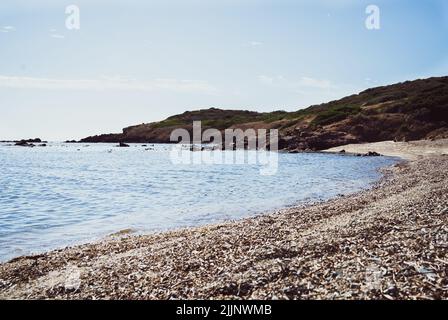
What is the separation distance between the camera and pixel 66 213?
2255 centimetres

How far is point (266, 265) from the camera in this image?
9.28 metres

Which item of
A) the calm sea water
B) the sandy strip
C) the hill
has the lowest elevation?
the calm sea water

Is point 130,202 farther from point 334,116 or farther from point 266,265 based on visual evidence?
point 334,116

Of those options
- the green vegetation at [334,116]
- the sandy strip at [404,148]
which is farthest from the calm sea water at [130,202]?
the green vegetation at [334,116]

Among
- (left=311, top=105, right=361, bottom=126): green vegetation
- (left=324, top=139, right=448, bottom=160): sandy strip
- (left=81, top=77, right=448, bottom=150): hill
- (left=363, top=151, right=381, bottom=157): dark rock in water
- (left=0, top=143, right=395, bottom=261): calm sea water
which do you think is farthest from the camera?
(left=311, top=105, right=361, bottom=126): green vegetation

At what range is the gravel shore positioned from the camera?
777 centimetres

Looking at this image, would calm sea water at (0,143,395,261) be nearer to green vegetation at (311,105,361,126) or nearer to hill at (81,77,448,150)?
hill at (81,77,448,150)

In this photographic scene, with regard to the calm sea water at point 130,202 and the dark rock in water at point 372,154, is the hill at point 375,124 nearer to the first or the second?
the dark rock in water at point 372,154

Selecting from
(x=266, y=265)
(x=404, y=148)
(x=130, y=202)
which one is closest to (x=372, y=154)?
(x=404, y=148)


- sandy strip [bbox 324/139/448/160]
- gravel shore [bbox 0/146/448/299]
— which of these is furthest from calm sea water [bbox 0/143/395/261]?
sandy strip [bbox 324/139/448/160]

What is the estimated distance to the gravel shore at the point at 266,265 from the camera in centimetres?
777
